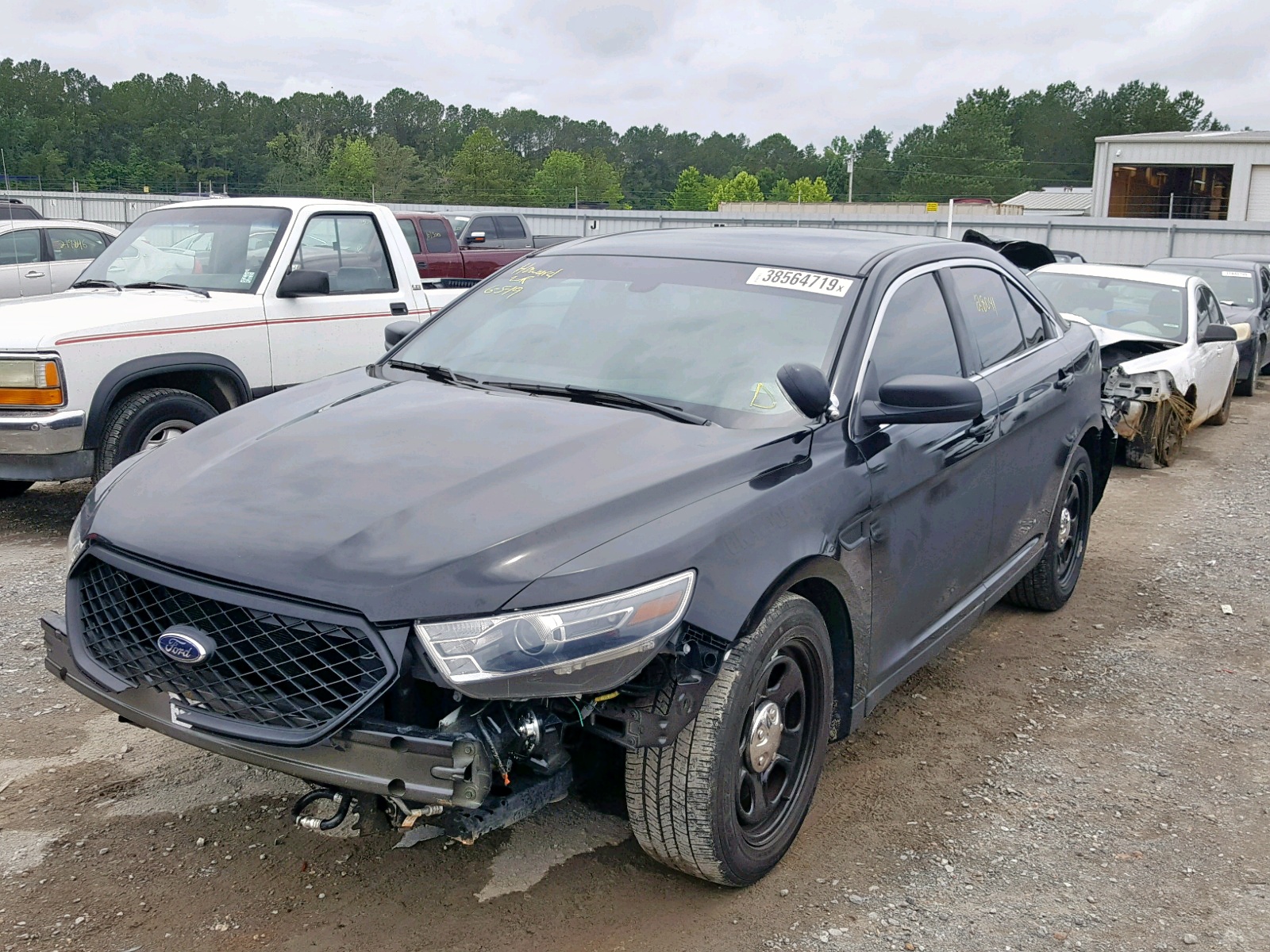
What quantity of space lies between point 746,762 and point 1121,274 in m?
8.96

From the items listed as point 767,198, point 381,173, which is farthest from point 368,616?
point 767,198

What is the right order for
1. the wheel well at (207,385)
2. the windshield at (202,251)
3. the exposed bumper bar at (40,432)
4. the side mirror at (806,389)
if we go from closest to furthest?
the side mirror at (806,389) → the exposed bumper bar at (40,432) → the wheel well at (207,385) → the windshield at (202,251)

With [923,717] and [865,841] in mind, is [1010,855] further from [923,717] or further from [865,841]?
[923,717]

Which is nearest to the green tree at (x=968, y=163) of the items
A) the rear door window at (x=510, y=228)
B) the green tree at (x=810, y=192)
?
the green tree at (x=810, y=192)

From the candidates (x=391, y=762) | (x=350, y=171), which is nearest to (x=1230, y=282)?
(x=391, y=762)

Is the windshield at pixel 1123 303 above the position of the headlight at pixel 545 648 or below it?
above

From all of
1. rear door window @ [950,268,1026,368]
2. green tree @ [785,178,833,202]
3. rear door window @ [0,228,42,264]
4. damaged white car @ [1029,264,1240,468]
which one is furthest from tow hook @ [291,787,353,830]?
green tree @ [785,178,833,202]

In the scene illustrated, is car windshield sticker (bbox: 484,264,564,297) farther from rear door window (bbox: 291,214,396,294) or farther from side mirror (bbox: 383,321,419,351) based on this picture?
rear door window (bbox: 291,214,396,294)

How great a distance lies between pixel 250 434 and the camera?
11.5ft

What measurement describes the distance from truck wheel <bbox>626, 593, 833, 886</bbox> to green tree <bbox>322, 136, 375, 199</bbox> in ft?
154

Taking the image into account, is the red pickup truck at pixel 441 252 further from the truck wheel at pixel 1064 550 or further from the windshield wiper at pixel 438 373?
the windshield wiper at pixel 438 373

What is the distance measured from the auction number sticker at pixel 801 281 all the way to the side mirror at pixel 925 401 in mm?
462

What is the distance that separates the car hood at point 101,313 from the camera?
20.1 feet

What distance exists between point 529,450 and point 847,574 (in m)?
0.99
